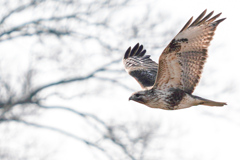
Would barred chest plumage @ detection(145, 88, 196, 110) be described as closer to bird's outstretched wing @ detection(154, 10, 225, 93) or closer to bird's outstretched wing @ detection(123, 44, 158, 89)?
bird's outstretched wing @ detection(154, 10, 225, 93)

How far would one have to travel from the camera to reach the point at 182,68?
6449 mm

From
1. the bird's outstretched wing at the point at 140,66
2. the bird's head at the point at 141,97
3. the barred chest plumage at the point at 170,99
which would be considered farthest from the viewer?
the bird's outstretched wing at the point at 140,66

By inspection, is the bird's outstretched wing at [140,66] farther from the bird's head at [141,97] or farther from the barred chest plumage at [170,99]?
the barred chest plumage at [170,99]

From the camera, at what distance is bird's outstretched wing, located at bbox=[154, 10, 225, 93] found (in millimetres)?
6280

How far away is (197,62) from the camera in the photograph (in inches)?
253

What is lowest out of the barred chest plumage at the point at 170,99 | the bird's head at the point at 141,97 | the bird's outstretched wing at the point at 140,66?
the barred chest plumage at the point at 170,99

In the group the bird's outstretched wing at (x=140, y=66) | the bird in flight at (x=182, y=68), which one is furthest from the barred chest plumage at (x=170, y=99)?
the bird's outstretched wing at (x=140, y=66)

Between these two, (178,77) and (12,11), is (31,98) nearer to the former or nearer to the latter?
(12,11)

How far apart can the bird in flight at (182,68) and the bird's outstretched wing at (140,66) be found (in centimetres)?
56

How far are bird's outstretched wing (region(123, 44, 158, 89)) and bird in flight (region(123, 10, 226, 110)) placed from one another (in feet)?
1.84

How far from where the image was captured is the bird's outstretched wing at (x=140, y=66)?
24.8 ft

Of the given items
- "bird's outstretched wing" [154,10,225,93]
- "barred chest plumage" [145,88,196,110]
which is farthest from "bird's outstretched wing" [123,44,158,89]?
→ "bird's outstretched wing" [154,10,225,93]

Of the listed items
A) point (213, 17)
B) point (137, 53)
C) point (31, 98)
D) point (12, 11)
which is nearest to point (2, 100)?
point (31, 98)

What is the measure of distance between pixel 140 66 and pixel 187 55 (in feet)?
6.15
